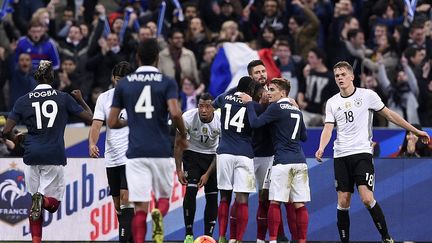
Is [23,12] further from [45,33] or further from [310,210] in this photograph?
[310,210]

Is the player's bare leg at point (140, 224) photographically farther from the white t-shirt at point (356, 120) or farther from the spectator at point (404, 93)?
the spectator at point (404, 93)

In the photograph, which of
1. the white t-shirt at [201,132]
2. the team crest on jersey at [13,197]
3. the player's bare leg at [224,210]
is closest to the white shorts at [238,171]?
the player's bare leg at [224,210]

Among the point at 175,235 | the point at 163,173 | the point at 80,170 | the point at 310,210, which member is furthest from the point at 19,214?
the point at 163,173

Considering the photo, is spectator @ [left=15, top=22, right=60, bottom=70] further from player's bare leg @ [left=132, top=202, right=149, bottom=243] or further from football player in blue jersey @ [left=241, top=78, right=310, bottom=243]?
player's bare leg @ [left=132, top=202, right=149, bottom=243]

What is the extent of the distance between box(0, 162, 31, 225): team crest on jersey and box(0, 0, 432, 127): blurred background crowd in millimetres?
3941

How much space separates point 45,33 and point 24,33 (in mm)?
1214

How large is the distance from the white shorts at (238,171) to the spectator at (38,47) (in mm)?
7820

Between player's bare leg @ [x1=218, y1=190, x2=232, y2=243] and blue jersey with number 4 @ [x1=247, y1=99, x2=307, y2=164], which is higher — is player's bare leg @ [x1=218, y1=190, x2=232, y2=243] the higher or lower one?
the lower one

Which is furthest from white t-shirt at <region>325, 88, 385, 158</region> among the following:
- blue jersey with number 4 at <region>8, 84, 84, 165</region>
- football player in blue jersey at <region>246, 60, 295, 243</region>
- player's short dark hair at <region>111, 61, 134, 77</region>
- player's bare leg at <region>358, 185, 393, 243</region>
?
blue jersey with number 4 at <region>8, 84, 84, 165</region>

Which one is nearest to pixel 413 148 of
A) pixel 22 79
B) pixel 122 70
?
pixel 122 70

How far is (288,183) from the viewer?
17312 mm

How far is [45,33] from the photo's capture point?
81.8ft

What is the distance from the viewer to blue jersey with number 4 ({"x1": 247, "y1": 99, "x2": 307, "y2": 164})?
1722cm

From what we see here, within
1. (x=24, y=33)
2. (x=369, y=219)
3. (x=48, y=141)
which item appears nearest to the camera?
(x=48, y=141)
